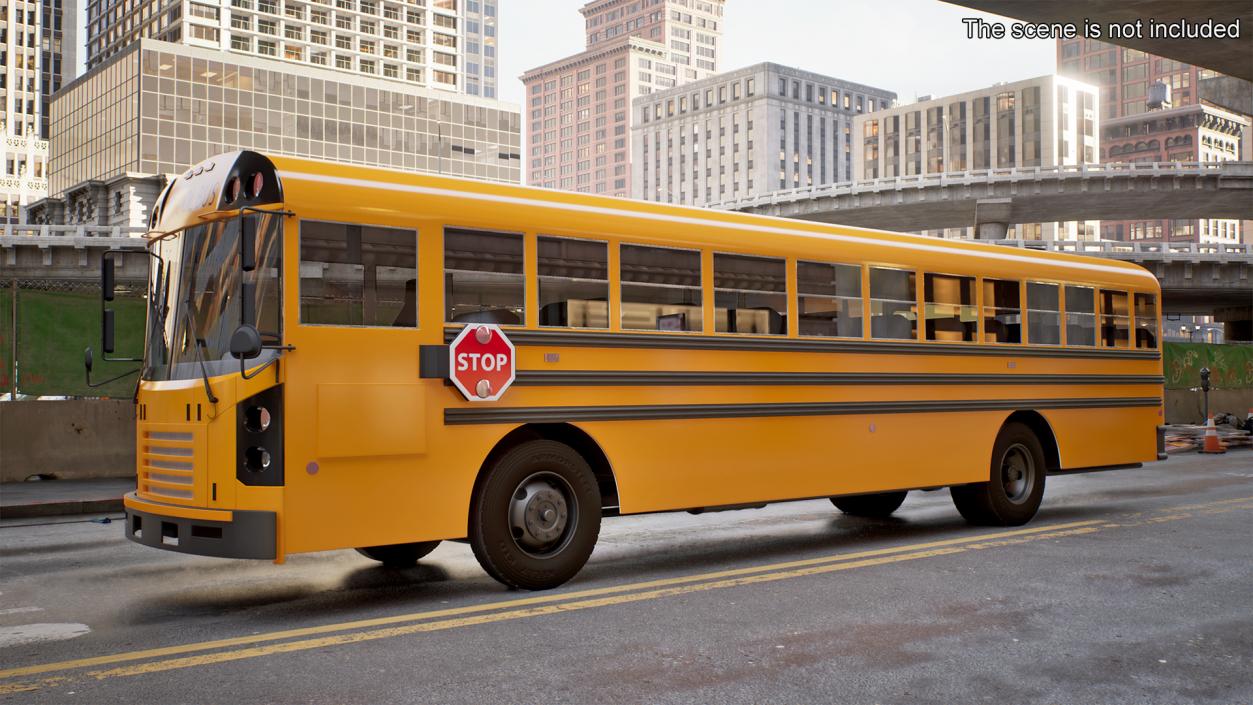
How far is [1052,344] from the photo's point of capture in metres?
11.8

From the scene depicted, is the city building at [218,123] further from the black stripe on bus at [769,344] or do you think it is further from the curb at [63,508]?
the black stripe on bus at [769,344]

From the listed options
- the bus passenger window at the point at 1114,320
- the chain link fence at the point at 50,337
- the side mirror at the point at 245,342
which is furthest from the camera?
the chain link fence at the point at 50,337

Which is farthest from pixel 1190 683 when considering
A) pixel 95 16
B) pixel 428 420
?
pixel 95 16

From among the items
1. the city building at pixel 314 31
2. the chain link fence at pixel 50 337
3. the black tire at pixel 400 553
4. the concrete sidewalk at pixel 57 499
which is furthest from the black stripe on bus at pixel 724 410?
the city building at pixel 314 31

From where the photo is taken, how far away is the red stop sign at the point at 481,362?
24.1ft

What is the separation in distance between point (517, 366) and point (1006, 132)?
519ft

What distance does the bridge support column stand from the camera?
242 ft

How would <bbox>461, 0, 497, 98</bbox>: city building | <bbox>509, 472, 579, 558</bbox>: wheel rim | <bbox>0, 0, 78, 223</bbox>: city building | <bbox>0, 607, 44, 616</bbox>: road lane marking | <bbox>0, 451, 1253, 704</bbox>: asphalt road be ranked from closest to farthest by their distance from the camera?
<bbox>0, 451, 1253, 704</bbox>: asphalt road < <bbox>0, 607, 44, 616</bbox>: road lane marking < <bbox>509, 472, 579, 558</bbox>: wheel rim < <bbox>0, 0, 78, 223</bbox>: city building < <bbox>461, 0, 497, 98</bbox>: city building

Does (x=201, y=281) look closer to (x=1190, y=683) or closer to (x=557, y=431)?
(x=557, y=431)

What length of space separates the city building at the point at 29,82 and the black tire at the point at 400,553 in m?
149

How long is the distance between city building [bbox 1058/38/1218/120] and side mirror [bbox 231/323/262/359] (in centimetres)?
19808

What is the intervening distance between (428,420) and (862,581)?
3.30 meters

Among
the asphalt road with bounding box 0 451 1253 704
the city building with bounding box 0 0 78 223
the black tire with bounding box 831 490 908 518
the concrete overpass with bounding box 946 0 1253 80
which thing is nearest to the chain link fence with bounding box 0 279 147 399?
the asphalt road with bounding box 0 451 1253 704

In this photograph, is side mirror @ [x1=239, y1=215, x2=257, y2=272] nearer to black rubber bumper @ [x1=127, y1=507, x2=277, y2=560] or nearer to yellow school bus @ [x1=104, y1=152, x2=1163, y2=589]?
yellow school bus @ [x1=104, y1=152, x2=1163, y2=589]
